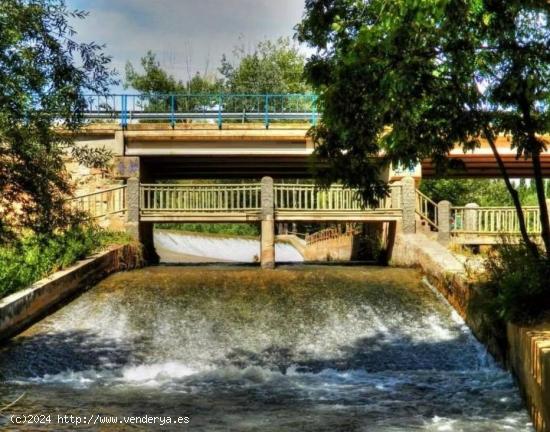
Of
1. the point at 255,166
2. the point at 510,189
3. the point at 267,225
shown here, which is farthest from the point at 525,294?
the point at 255,166

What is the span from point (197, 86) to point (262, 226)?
31212 millimetres

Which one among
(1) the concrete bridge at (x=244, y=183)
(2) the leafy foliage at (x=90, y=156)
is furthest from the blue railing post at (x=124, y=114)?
(2) the leafy foliage at (x=90, y=156)

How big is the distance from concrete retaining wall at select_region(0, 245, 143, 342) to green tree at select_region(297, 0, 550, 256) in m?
5.43

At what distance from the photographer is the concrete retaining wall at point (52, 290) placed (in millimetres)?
9773

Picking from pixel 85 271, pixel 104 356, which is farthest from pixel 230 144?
pixel 104 356

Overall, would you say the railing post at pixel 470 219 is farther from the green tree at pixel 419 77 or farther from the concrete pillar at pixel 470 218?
the green tree at pixel 419 77

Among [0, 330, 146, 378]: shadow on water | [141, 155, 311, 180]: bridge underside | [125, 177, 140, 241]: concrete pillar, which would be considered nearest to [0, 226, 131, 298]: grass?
[0, 330, 146, 378]: shadow on water

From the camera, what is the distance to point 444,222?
16.6 meters

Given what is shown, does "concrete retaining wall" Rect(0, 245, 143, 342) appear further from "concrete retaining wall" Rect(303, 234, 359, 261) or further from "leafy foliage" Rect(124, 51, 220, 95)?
"leafy foliage" Rect(124, 51, 220, 95)

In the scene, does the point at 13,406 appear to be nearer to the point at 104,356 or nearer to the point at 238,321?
the point at 104,356

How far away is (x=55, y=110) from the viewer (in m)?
6.25

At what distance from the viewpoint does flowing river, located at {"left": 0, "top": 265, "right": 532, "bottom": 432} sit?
6.94 metres

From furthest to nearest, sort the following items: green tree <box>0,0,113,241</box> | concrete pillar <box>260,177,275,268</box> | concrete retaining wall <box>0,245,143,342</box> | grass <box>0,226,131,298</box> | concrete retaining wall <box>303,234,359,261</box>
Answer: concrete retaining wall <box>303,234,359,261</box> → concrete pillar <box>260,177,275,268</box> → grass <box>0,226,131,298</box> → concrete retaining wall <box>0,245,143,342</box> → green tree <box>0,0,113,241</box>

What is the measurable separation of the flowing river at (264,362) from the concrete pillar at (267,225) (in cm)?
297
